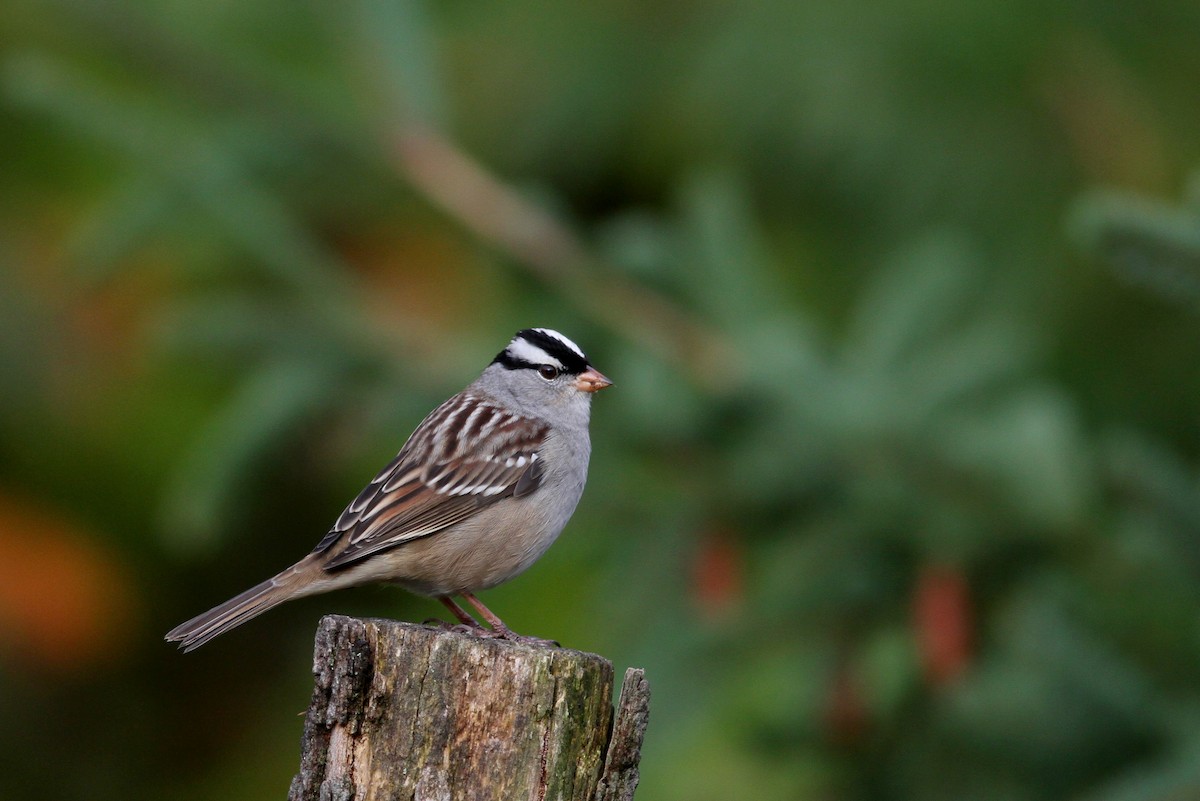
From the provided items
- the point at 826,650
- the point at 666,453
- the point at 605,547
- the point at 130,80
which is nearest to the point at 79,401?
the point at 130,80

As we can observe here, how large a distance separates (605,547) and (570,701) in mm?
3280

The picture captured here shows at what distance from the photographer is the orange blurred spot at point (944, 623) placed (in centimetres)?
522

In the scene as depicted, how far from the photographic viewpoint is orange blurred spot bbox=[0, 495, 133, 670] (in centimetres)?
809

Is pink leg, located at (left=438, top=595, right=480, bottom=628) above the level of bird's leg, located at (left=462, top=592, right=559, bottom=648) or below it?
above

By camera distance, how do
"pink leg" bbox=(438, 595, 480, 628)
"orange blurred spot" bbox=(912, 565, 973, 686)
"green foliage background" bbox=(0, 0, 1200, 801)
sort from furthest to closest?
"orange blurred spot" bbox=(912, 565, 973, 686)
"green foliage background" bbox=(0, 0, 1200, 801)
"pink leg" bbox=(438, 595, 480, 628)

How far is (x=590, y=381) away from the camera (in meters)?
5.09

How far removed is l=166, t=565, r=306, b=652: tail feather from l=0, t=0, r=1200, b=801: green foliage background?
1.73 metres

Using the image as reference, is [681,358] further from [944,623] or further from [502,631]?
[502,631]

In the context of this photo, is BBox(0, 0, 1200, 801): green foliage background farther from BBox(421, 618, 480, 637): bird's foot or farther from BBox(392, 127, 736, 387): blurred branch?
BBox(421, 618, 480, 637): bird's foot

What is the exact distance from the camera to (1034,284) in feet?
21.5

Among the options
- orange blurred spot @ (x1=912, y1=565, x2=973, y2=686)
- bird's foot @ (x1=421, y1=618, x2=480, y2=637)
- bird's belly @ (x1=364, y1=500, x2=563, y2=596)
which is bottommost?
bird's foot @ (x1=421, y1=618, x2=480, y2=637)

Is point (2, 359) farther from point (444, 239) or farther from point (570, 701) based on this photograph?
point (570, 701)

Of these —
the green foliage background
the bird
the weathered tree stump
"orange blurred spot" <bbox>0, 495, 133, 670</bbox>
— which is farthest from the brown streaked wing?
"orange blurred spot" <bbox>0, 495, 133, 670</bbox>

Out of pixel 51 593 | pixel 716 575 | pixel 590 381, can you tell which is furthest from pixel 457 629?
pixel 51 593
